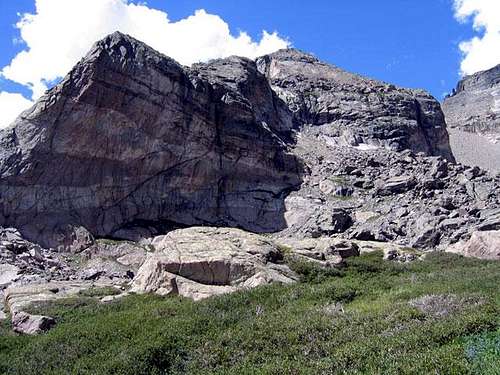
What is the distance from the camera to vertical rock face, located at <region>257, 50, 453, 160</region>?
11544 cm

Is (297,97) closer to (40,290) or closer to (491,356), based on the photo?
(40,290)

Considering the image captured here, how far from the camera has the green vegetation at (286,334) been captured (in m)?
11.7

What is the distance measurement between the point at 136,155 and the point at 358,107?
235ft

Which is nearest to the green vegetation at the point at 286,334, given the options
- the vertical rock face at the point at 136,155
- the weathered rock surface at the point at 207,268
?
the weathered rock surface at the point at 207,268

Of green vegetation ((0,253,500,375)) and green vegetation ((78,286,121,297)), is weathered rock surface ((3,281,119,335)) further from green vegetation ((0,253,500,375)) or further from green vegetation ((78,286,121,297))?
green vegetation ((0,253,500,375))

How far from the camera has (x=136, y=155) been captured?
62.6 meters

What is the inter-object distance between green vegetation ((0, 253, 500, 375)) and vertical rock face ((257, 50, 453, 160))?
9390cm

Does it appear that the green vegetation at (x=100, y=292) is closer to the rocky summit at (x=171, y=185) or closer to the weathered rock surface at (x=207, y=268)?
the weathered rock surface at (x=207, y=268)

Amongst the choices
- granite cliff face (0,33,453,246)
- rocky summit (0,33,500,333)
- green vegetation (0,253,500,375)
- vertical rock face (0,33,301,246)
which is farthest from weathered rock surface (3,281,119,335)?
vertical rock face (0,33,301,246)

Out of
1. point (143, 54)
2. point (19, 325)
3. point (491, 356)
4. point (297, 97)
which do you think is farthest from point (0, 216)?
point (297, 97)

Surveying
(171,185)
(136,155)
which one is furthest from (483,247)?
(136,155)

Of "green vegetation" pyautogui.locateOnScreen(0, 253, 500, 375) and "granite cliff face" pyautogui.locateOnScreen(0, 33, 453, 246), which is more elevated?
"granite cliff face" pyautogui.locateOnScreen(0, 33, 453, 246)

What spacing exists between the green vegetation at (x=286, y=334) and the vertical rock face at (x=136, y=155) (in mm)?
37012

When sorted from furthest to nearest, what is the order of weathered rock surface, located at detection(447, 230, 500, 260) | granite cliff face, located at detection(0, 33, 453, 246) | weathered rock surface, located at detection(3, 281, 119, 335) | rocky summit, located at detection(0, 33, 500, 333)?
1. granite cliff face, located at detection(0, 33, 453, 246)
2. rocky summit, located at detection(0, 33, 500, 333)
3. weathered rock surface, located at detection(447, 230, 500, 260)
4. weathered rock surface, located at detection(3, 281, 119, 335)
